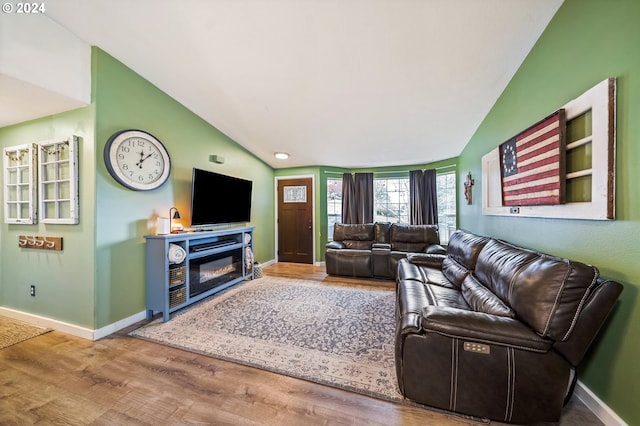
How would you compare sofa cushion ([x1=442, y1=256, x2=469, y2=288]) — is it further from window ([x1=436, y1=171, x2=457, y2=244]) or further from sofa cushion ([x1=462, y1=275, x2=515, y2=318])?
window ([x1=436, y1=171, x2=457, y2=244])

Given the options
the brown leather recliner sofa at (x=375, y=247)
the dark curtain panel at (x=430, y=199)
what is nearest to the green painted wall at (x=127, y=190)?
the brown leather recliner sofa at (x=375, y=247)

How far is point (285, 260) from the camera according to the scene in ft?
17.9

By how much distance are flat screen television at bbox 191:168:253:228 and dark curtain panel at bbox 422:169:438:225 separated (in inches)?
140

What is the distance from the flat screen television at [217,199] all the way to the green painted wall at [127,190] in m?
0.24

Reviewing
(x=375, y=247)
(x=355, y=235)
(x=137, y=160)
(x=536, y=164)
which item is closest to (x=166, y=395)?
(x=137, y=160)

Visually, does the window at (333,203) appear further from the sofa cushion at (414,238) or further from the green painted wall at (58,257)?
the green painted wall at (58,257)

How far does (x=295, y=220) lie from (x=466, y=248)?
3.60 m

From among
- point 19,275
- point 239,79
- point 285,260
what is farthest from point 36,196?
point 285,260

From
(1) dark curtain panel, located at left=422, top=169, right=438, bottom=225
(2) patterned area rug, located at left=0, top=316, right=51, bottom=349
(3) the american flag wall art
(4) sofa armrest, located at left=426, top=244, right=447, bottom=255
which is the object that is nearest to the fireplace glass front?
(2) patterned area rug, located at left=0, top=316, right=51, bottom=349

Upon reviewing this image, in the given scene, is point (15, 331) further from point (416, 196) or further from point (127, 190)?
point (416, 196)

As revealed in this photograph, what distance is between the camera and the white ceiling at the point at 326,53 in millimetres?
1762

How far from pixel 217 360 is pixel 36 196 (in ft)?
8.71

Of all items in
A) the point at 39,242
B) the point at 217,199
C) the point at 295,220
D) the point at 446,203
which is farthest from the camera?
the point at 295,220

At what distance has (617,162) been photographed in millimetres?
1205
